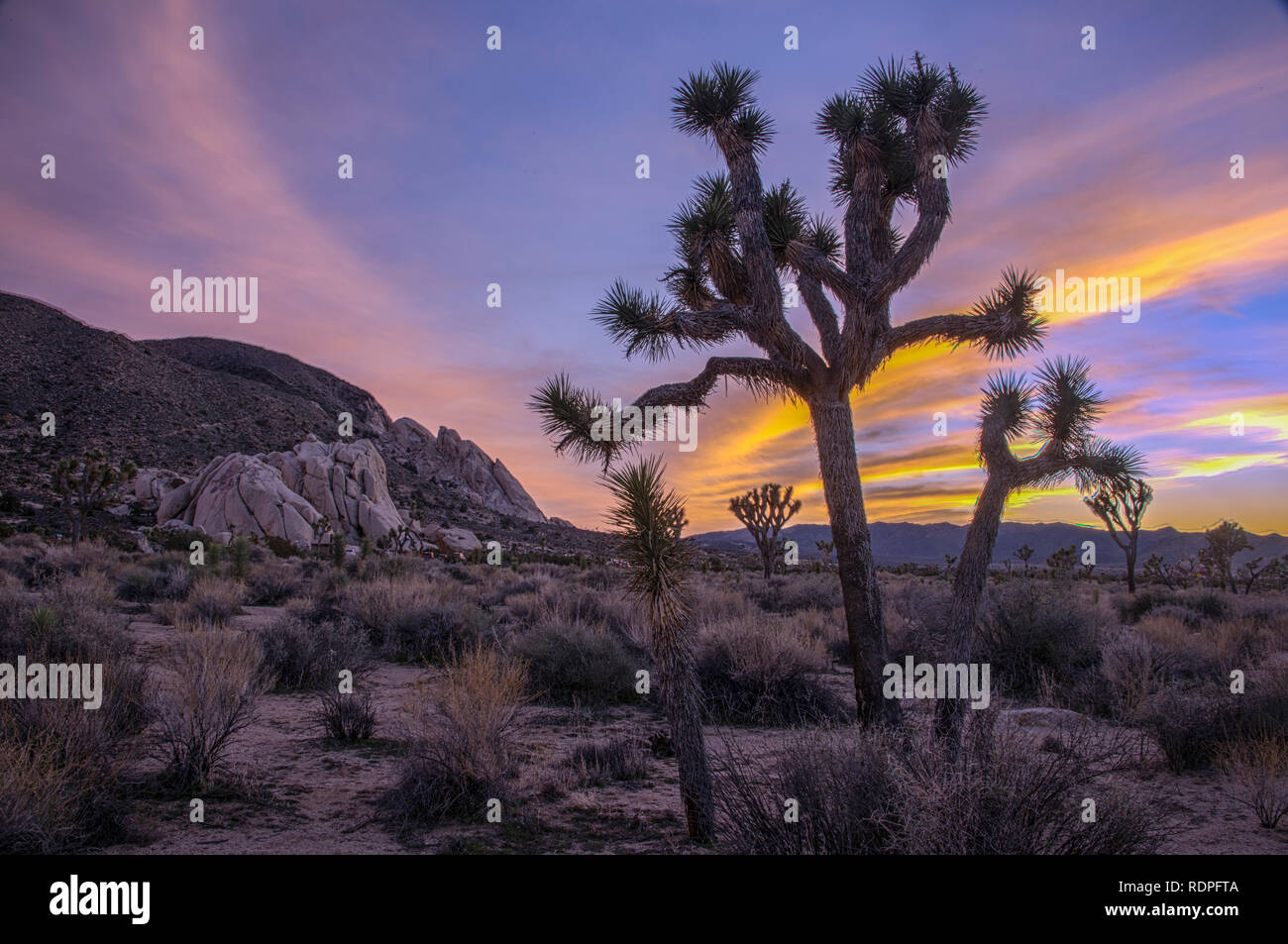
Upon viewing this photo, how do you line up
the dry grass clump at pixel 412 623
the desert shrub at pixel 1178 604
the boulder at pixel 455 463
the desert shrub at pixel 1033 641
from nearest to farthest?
the desert shrub at pixel 1033 641 < the dry grass clump at pixel 412 623 < the desert shrub at pixel 1178 604 < the boulder at pixel 455 463

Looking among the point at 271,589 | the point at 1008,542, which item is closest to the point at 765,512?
the point at 271,589

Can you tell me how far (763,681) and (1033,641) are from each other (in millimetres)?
4952

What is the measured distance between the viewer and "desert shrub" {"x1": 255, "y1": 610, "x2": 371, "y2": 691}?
30.6 ft

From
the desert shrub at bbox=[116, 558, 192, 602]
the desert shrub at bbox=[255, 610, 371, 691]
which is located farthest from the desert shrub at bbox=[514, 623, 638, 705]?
the desert shrub at bbox=[116, 558, 192, 602]

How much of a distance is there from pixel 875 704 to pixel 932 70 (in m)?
7.09

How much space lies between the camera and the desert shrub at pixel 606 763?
6.34 m

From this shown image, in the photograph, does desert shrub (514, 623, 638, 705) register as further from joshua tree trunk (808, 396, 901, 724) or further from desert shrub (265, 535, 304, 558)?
desert shrub (265, 535, 304, 558)

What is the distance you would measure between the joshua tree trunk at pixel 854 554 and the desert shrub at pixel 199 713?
593 cm

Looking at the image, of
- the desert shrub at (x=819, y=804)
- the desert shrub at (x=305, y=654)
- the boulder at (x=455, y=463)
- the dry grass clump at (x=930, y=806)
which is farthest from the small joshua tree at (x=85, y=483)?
the boulder at (x=455, y=463)

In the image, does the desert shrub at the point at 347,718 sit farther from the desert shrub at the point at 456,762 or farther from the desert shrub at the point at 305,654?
the desert shrub at the point at 305,654

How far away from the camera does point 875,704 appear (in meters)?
6.39

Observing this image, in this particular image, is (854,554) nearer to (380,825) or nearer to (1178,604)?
(380,825)
